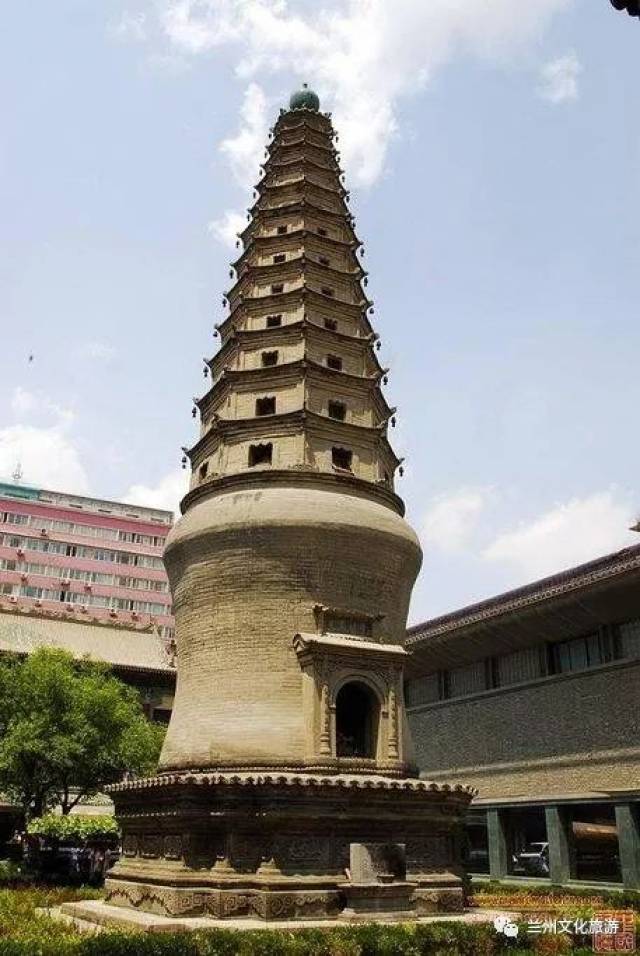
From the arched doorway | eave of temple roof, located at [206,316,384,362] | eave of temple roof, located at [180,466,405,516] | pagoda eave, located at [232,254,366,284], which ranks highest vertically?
pagoda eave, located at [232,254,366,284]

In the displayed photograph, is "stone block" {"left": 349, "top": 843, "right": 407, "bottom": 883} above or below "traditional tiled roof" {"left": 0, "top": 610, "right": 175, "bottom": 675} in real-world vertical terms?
below

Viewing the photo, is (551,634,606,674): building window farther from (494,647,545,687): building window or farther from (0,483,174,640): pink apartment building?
(0,483,174,640): pink apartment building

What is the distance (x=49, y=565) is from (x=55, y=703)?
168 ft

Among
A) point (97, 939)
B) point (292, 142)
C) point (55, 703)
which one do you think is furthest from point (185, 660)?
point (292, 142)

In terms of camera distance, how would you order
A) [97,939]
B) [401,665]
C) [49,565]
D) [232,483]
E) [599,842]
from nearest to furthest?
[97,939], [401,665], [232,483], [599,842], [49,565]

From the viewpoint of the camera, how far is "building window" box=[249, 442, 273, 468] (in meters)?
25.3

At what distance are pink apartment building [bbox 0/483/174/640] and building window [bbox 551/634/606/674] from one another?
53.3 meters

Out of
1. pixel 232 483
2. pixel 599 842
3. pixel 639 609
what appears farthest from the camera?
pixel 599 842

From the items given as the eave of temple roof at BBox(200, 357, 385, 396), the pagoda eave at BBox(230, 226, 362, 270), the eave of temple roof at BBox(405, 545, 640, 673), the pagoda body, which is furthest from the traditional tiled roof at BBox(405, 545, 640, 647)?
the pagoda eave at BBox(230, 226, 362, 270)

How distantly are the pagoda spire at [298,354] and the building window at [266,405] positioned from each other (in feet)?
0.12

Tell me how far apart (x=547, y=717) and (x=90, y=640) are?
32.7 m

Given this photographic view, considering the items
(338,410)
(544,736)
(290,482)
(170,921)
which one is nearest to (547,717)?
(544,736)

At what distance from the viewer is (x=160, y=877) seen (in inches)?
773

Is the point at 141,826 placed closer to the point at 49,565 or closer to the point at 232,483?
the point at 232,483
